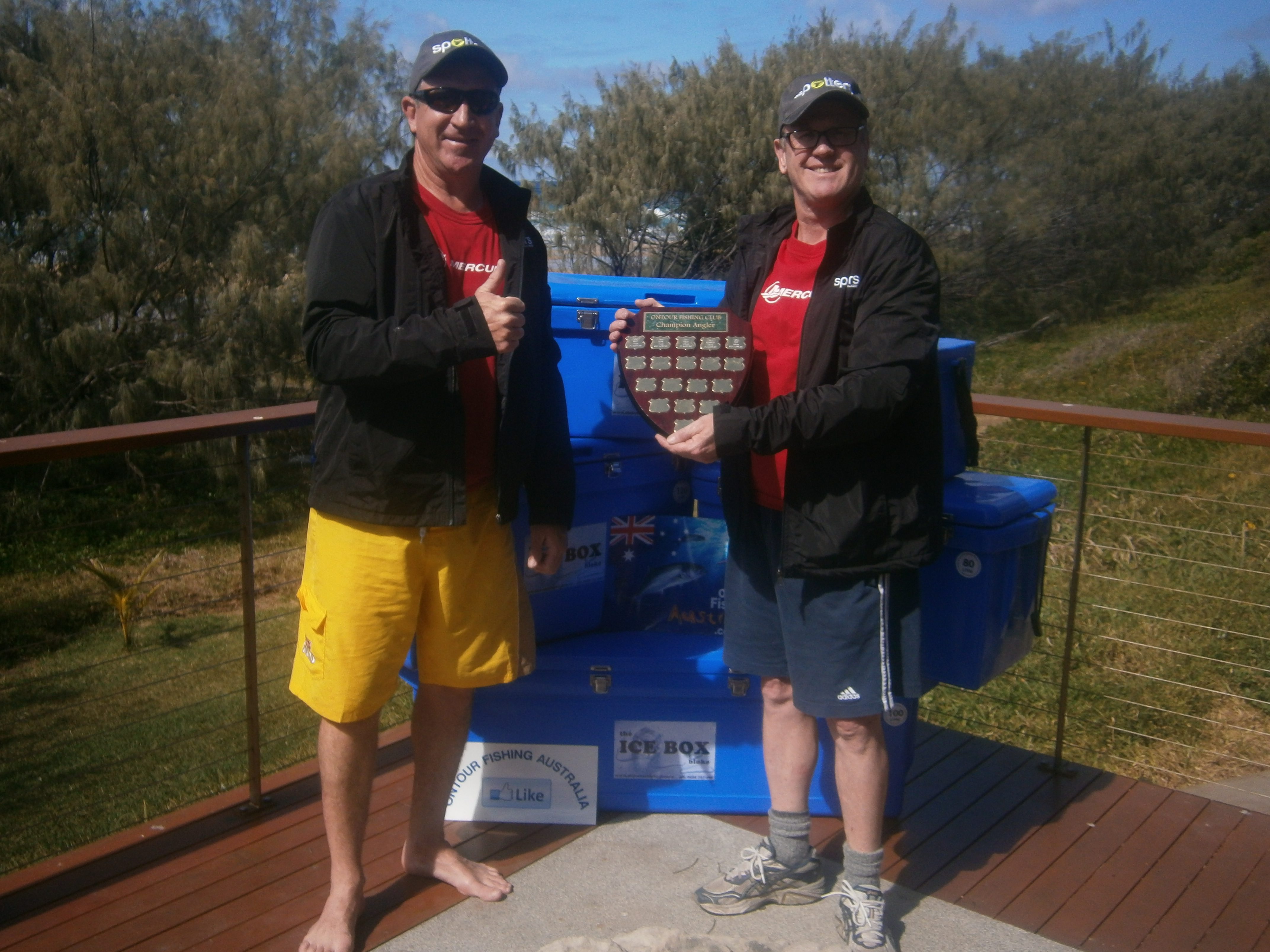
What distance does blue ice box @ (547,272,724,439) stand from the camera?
9.48ft

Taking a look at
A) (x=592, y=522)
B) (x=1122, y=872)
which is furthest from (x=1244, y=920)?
(x=592, y=522)

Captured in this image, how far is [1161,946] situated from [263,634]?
622 cm

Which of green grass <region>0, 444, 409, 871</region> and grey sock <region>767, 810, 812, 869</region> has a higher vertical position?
grey sock <region>767, 810, 812, 869</region>

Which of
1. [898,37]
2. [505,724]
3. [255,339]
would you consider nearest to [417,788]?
[505,724]

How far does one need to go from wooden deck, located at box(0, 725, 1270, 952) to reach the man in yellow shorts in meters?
0.28

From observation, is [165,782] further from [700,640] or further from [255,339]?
[255,339]

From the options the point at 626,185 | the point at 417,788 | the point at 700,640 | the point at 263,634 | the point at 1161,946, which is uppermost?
the point at 626,185

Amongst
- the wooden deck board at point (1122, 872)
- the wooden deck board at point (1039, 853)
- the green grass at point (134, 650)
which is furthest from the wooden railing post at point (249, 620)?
the wooden deck board at point (1122, 872)

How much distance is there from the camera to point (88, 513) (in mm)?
9781

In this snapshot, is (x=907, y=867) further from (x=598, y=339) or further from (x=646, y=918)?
(x=598, y=339)

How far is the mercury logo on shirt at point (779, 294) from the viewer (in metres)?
2.26

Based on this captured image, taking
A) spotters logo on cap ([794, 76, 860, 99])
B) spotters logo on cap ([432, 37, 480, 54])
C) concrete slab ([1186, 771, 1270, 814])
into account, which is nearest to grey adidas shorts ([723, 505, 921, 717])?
spotters logo on cap ([794, 76, 860, 99])

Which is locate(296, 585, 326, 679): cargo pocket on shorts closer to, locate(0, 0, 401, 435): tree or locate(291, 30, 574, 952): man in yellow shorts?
locate(291, 30, 574, 952): man in yellow shorts

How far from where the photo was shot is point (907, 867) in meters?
2.70
